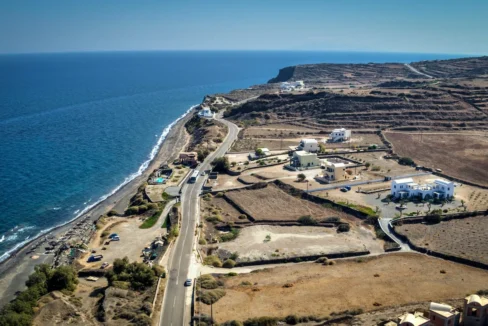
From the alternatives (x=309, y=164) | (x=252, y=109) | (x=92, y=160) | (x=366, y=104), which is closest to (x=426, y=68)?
(x=366, y=104)

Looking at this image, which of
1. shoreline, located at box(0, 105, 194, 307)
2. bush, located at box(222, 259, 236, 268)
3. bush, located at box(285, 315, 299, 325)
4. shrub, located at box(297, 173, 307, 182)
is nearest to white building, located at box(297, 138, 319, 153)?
shrub, located at box(297, 173, 307, 182)

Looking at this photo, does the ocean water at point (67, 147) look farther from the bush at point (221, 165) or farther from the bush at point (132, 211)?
the bush at point (221, 165)

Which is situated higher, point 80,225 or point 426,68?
point 426,68

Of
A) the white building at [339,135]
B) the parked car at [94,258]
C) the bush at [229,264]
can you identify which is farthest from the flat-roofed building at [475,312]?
the white building at [339,135]

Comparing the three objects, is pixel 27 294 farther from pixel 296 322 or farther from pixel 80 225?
pixel 80 225

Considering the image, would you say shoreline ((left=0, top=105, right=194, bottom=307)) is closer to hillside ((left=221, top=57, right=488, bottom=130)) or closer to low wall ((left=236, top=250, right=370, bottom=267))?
low wall ((left=236, top=250, right=370, bottom=267))

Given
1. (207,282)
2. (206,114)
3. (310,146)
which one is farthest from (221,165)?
(206,114)
